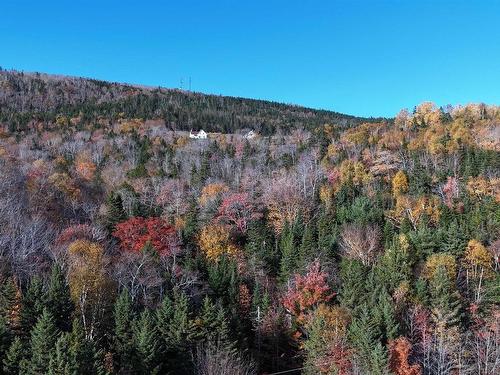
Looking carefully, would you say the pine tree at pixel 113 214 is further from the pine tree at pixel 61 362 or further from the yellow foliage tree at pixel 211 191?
the pine tree at pixel 61 362

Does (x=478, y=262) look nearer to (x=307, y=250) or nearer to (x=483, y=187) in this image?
(x=307, y=250)

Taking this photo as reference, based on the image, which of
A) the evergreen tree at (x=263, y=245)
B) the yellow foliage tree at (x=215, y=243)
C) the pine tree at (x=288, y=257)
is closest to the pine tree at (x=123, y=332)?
the pine tree at (x=288, y=257)

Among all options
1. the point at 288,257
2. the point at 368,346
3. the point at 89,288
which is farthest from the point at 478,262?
the point at 89,288

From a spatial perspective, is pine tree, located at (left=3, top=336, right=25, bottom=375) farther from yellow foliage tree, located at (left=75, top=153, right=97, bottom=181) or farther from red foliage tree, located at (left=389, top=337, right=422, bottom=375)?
yellow foliage tree, located at (left=75, top=153, right=97, bottom=181)

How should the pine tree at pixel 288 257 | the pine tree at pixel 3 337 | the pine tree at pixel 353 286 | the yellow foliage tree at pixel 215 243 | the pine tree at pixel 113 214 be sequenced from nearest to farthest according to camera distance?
1. the pine tree at pixel 3 337
2. the pine tree at pixel 353 286
3. the pine tree at pixel 288 257
4. the yellow foliage tree at pixel 215 243
5. the pine tree at pixel 113 214

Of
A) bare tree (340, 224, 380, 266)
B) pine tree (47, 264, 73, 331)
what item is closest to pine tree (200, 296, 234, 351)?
pine tree (47, 264, 73, 331)
